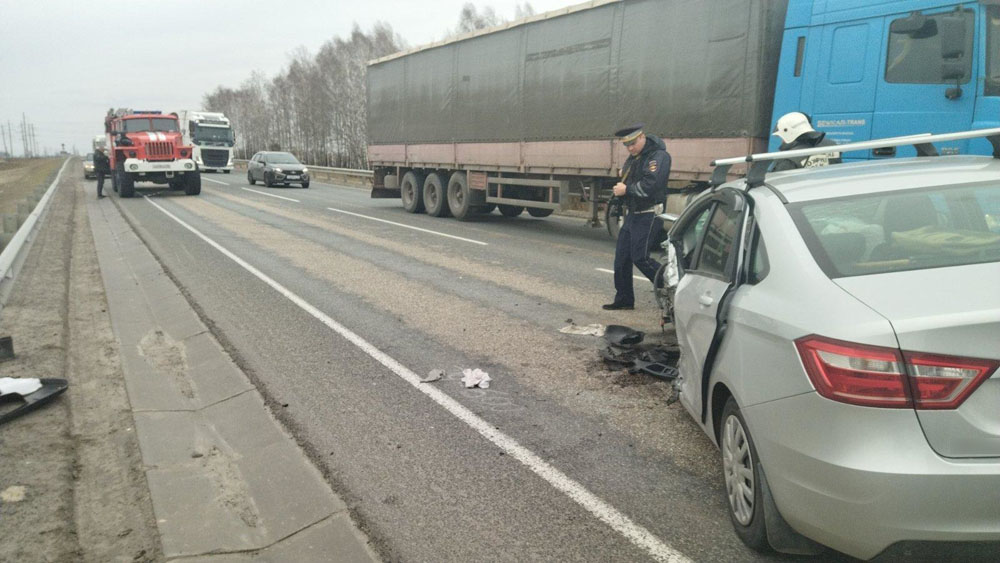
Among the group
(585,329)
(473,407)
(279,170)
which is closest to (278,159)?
(279,170)

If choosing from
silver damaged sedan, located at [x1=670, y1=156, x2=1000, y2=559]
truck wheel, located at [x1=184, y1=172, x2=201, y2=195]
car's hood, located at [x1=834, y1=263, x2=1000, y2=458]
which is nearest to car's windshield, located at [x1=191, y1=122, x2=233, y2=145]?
truck wheel, located at [x1=184, y1=172, x2=201, y2=195]

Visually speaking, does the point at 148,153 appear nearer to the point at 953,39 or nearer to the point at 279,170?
the point at 279,170

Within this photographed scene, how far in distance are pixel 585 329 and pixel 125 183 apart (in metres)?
24.5

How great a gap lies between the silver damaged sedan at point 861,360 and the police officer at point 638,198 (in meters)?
3.88

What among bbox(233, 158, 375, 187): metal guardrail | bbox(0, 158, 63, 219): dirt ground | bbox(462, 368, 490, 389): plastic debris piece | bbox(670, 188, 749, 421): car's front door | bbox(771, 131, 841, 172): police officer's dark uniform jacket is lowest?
bbox(0, 158, 63, 219): dirt ground

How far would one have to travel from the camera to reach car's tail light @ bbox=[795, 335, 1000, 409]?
241 centimetres

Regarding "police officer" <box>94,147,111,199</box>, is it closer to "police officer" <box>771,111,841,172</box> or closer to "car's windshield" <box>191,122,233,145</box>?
"car's windshield" <box>191,122,233,145</box>

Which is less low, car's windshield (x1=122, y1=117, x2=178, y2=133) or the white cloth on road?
car's windshield (x1=122, y1=117, x2=178, y2=133)

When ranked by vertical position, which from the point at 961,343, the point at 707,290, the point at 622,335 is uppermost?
the point at 961,343

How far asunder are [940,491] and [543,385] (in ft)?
10.9

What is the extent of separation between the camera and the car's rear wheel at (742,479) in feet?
10.1

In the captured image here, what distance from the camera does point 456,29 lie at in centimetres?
7238

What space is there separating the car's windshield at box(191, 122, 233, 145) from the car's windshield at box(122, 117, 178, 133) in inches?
633

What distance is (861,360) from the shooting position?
2.52 metres
